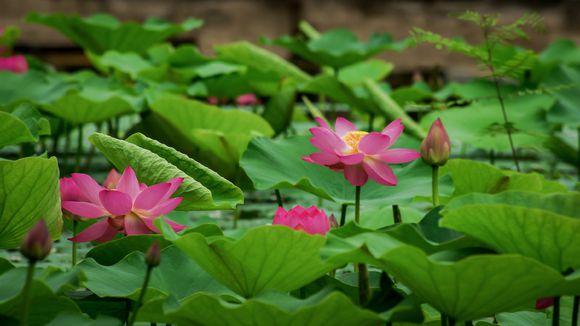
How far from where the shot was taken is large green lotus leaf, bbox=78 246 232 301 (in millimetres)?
940

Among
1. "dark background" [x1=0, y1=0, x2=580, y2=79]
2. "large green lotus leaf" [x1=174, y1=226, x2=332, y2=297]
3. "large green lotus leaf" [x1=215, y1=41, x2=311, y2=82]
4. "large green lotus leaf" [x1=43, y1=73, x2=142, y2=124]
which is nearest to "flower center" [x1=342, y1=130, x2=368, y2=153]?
"large green lotus leaf" [x1=174, y1=226, x2=332, y2=297]

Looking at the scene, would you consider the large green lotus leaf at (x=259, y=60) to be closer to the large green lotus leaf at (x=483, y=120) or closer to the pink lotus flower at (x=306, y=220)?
the large green lotus leaf at (x=483, y=120)

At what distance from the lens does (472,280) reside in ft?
2.64

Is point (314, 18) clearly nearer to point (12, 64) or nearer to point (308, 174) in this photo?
point (12, 64)

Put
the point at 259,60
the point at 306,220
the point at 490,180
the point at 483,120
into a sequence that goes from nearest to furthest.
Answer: the point at 306,220
the point at 490,180
the point at 483,120
the point at 259,60

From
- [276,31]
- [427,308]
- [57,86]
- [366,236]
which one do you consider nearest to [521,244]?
[366,236]

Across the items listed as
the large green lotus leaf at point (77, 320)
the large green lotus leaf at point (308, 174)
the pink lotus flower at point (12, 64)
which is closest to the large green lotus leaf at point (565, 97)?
the large green lotus leaf at point (308, 174)

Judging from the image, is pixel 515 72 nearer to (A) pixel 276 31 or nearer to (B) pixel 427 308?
(B) pixel 427 308

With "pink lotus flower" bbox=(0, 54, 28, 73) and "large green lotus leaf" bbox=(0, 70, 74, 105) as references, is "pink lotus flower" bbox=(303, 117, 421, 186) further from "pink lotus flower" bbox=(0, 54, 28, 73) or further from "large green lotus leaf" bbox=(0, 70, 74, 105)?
"pink lotus flower" bbox=(0, 54, 28, 73)

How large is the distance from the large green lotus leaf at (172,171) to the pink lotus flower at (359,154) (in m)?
0.11

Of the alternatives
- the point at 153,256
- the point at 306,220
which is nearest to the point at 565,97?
the point at 306,220

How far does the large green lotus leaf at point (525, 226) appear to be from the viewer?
820mm

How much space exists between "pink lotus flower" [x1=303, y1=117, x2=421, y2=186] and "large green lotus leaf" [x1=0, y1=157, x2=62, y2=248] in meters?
0.27

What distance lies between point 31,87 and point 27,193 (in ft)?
4.04
